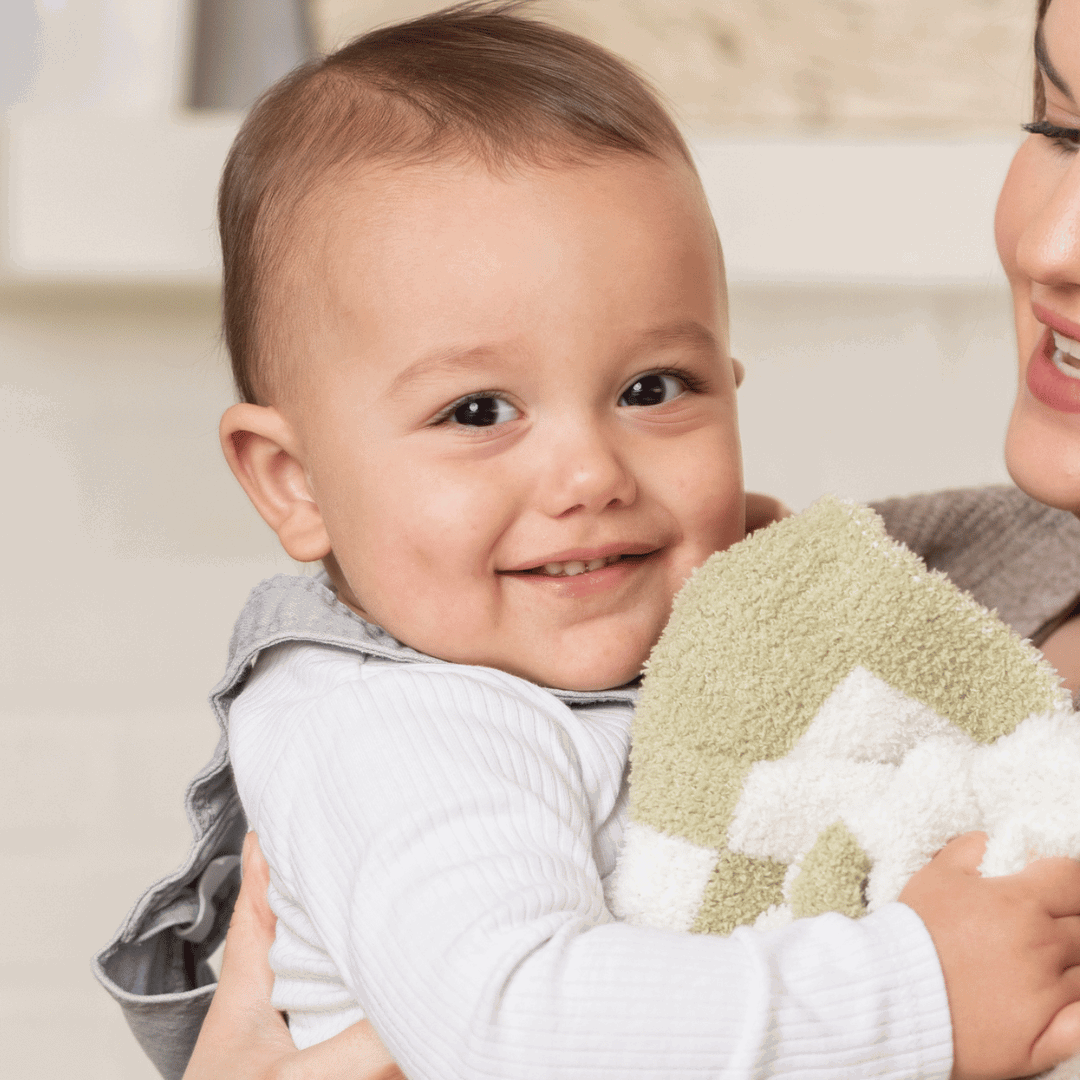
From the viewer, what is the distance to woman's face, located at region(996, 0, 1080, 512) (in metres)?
0.85

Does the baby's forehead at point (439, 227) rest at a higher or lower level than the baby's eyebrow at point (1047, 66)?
lower

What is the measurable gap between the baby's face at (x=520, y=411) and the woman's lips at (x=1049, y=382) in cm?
25

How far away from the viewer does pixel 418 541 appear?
2.73ft

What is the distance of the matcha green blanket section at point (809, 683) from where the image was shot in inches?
27.4

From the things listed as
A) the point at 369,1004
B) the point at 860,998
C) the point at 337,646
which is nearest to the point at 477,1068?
the point at 369,1004

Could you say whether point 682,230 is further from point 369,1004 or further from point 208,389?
point 208,389

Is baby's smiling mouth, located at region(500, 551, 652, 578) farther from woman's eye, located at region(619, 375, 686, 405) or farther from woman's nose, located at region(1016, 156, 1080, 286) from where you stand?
woman's nose, located at region(1016, 156, 1080, 286)

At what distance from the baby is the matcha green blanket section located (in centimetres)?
6

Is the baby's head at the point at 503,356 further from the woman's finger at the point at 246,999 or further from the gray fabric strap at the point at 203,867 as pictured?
the woman's finger at the point at 246,999

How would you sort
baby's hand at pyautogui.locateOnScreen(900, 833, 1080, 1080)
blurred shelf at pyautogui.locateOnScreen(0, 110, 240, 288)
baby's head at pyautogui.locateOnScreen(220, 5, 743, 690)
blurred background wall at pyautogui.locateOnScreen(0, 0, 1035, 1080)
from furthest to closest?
blurred background wall at pyautogui.locateOnScreen(0, 0, 1035, 1080) → blurred shelf at pyautogui.locateOnScreen(0, 110, 240, 288) → baby's head at pyautogui.locateOnScreen(220, 5, 743, 690) → baby's hand at pyautogui.locateOnScreen(900, 833, 1080, 1080)

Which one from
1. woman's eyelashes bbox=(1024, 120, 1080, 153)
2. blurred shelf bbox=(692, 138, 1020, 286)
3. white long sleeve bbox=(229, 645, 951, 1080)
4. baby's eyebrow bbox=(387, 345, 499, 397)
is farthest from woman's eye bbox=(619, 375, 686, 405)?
blurred shelf bbox=(692, 138, 1020, 286)

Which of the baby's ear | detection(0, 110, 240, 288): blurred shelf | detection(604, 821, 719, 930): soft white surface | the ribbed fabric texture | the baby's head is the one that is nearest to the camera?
detection(604, 821, 719, 930): soft white surface

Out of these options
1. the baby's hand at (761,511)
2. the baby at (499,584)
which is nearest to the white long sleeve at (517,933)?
the baby at (499,584)

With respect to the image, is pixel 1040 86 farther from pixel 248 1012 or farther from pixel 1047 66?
pixel 248 1012
